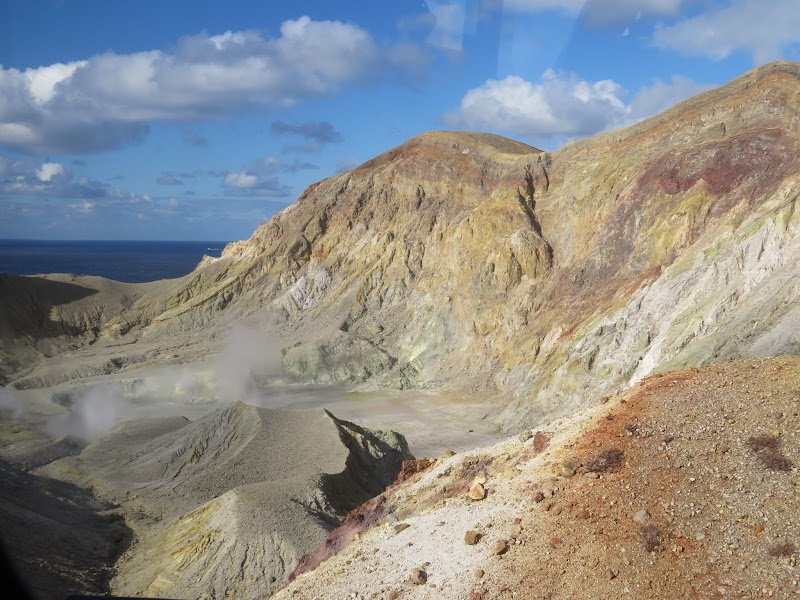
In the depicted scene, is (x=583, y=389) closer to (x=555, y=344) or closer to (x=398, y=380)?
(x=555, y=344)

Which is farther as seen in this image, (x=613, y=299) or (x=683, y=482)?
(x=613, y=299)

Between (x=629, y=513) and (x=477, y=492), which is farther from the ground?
(x=629, y=513)

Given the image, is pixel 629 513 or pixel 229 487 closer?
pixel 629 513

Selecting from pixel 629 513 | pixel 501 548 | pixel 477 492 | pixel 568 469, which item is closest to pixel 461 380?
pixel 477 492

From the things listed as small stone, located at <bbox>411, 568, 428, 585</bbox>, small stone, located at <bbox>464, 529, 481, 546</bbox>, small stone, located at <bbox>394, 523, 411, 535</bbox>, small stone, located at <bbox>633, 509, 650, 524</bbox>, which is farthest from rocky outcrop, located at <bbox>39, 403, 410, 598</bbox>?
small stone, located at <bbox>633, 509, 650, 524</bbox>

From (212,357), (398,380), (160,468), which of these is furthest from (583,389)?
(212,357)

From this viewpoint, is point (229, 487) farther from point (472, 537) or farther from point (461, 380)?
point (461, 380)
